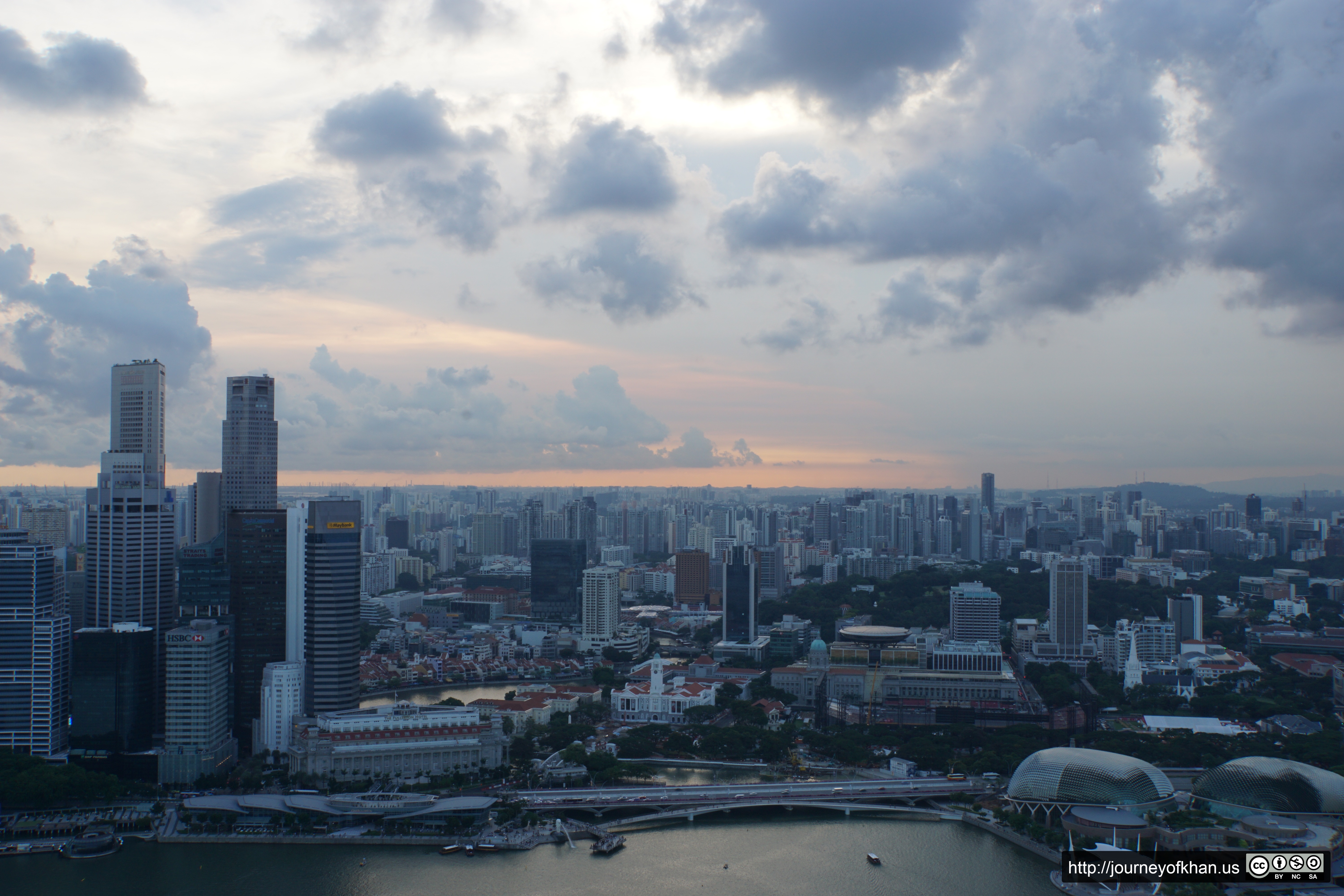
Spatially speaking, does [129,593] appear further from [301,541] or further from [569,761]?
[569,761]

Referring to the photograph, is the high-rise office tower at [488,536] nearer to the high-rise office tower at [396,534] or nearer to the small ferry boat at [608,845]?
the high-rise office tower at [396,534]

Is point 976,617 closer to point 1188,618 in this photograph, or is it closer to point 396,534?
point 1188,618

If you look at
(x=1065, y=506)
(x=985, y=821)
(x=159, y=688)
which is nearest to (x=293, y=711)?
(x=159, y=688)

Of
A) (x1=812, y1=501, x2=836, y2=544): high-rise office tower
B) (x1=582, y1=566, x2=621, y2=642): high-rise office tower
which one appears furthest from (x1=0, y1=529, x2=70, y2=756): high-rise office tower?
(x1=812, y1=501, x2=836, y2=544): high-rise office tower

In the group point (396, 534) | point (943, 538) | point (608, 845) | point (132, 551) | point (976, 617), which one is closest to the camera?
point (608, 845)

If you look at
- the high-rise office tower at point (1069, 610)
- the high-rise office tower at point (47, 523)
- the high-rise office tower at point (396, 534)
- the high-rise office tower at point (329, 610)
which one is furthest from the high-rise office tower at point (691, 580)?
the high-rise office tower at point (329, 610)

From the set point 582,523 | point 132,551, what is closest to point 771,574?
point 582,523
